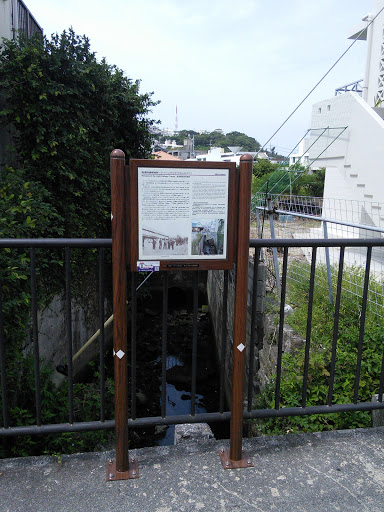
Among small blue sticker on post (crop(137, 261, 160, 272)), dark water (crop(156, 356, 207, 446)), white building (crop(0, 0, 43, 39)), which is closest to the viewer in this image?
small blue sticker on post (crop(137, 261, 160, 272))

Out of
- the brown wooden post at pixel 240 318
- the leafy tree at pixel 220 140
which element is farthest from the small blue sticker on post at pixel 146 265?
the leafy tree at pixel 220 140

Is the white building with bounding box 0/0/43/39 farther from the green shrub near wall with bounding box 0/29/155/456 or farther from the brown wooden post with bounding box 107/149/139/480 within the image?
the brown wooden post with bounding box 107/149/139/480

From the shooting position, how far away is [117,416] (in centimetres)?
209

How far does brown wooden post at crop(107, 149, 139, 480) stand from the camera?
1935 millimetres

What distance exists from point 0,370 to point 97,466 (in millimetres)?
729

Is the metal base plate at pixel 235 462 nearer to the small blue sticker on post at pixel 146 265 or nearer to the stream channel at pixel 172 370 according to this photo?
the small blue sticker on post at pixel 146 265

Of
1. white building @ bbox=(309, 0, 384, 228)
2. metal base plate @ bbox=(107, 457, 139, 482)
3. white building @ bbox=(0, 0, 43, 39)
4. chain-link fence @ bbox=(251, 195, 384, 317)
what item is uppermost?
white building @ bbox=(0, 0, 43, 39)

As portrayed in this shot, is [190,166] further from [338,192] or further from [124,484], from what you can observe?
[338,192]

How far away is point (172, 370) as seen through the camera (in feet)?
33.9

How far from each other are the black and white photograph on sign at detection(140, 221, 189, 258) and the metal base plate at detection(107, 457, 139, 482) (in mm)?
1100

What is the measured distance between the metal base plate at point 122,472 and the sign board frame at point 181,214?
3.40 ft

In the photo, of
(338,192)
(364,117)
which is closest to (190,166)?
(364,117)

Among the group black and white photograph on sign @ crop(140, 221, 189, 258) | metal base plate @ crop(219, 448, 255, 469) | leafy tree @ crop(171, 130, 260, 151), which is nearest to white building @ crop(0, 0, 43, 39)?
black and white photograph on sign @ crop(140, 221, 189, 258)

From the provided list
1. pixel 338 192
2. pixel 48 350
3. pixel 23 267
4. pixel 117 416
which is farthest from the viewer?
pixel 338 192
